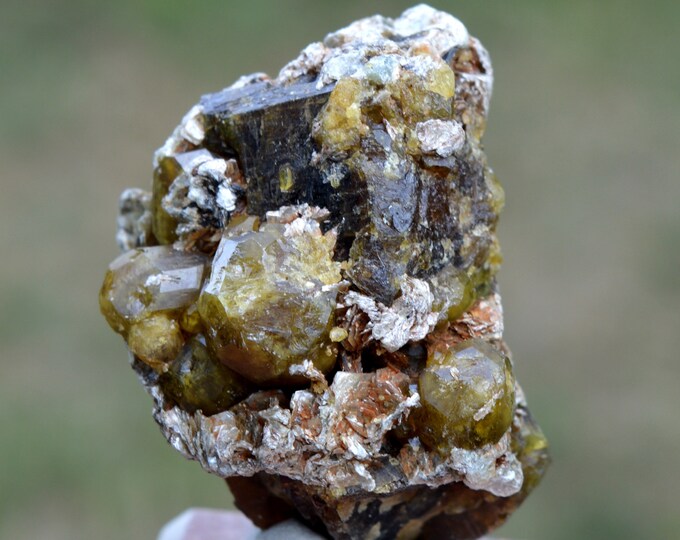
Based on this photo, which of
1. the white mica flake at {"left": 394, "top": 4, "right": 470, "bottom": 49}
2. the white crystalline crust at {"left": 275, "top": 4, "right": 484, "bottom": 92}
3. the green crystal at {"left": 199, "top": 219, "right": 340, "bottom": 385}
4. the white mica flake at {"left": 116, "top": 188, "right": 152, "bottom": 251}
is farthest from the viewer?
the white mica flake at {"left": 116, "top": 188, "right": 152, "bottom": 251}

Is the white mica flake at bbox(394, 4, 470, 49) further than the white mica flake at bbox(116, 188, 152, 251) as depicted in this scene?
No

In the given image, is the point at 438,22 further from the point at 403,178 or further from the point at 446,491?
the point at 446,491

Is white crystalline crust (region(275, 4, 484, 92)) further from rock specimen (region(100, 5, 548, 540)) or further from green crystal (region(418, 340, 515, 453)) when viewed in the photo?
green crystal (region(418, 340, 515, 453))

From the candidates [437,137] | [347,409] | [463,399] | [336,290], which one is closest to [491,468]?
[463,399]

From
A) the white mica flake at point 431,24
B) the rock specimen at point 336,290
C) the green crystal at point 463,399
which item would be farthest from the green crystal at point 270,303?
the white mica flake at point 431,24

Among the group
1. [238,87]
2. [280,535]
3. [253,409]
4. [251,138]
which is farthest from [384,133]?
[280,535]

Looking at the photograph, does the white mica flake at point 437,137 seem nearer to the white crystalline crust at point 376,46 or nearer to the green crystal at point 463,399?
the white crystalline crust at point 376,46

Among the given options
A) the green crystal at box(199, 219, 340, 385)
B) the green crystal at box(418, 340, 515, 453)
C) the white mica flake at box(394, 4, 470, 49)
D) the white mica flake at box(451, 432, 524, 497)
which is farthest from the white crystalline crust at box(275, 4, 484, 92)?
the white mica flake at box(451, 432, 524, 497)
